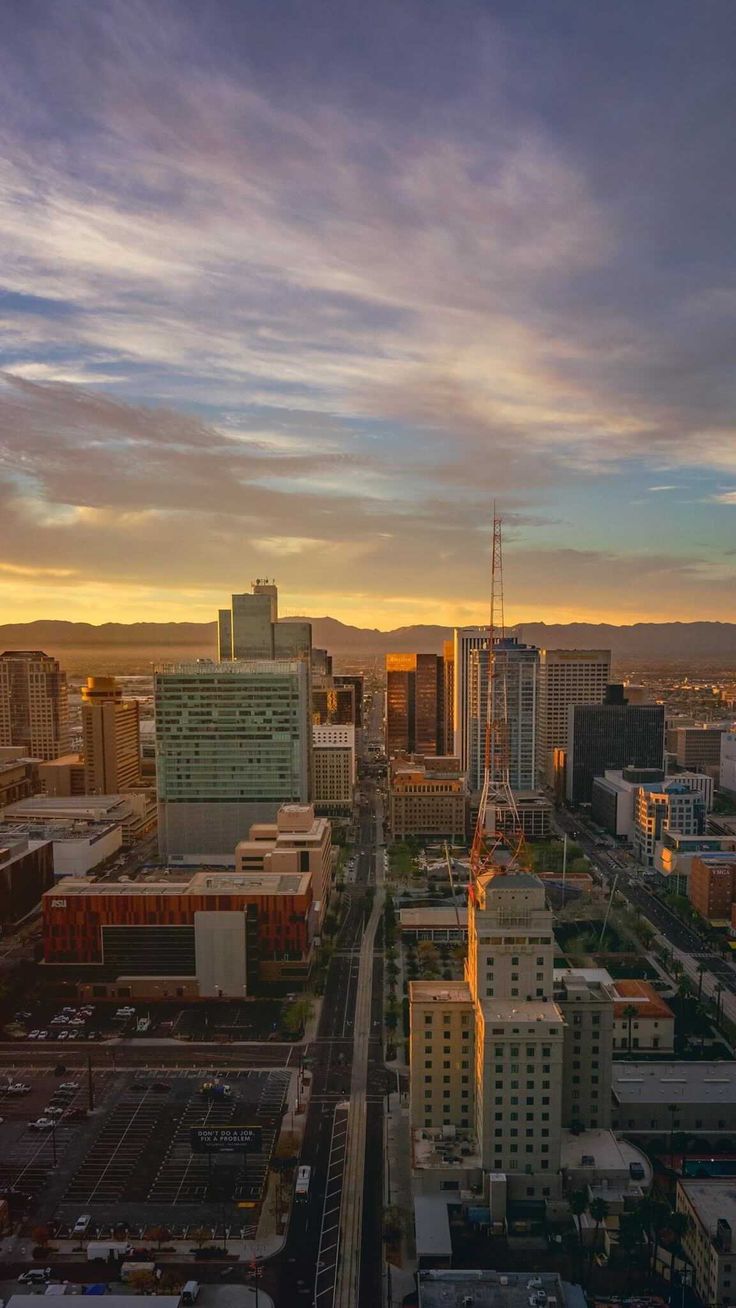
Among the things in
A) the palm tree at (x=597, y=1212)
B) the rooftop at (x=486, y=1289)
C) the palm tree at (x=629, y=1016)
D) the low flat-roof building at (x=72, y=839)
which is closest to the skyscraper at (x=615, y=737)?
the low flat-roof building at (x=72, y=839)

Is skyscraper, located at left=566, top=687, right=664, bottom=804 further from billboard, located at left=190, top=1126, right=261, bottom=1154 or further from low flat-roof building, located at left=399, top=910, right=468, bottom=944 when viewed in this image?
billboard, located at left=190, top=1126, right=261, bottom=1154

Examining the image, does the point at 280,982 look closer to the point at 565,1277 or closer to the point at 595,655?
the point at 565,1277

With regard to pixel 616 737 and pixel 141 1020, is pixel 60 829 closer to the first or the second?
pixel 141 1020

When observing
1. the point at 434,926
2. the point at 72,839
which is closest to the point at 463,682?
the point at 72,839

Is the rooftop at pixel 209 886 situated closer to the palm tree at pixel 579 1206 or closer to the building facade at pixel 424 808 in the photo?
the palm tree at pixel 579 1206

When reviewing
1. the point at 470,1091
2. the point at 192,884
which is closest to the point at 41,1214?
the point at 470,1091

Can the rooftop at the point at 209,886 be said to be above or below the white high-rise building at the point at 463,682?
below

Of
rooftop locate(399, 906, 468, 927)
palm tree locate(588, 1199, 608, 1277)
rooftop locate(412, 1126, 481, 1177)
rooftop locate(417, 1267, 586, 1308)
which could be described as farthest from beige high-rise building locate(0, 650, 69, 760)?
rooftop locate(417, 1267, 586, 1308)
